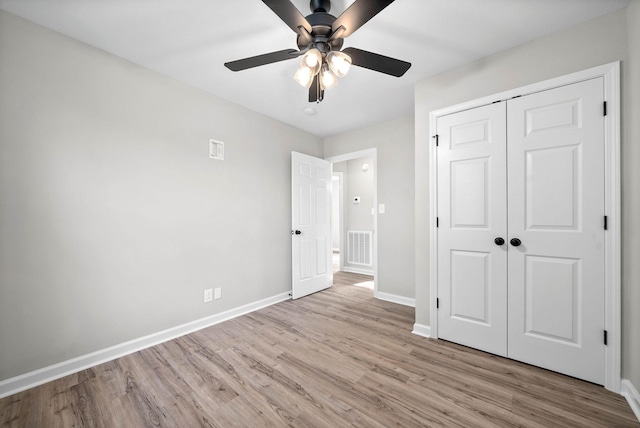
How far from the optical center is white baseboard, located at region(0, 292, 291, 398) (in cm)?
Result: 167

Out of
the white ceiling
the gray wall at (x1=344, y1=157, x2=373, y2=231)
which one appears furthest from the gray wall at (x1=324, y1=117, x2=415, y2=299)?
the gray wall at (x1=344, y1=157, x2=373, y2=231)

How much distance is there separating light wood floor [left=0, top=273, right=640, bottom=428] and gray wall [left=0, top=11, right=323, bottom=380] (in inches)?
16.9

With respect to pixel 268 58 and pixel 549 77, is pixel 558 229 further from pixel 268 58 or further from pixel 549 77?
pixel 268 58

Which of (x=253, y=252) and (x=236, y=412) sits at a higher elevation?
(x=253, y=252)

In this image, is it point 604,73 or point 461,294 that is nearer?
point 604,73

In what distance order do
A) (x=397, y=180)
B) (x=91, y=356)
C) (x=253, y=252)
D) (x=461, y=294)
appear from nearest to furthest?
(x=91, y=356), (x=461, y=294), (x=253, y=252), (x=397, y=180)

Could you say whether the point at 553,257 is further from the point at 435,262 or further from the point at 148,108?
the point at 148,108

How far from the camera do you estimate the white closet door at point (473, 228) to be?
2.07 meters

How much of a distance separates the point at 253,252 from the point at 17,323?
6.34ft

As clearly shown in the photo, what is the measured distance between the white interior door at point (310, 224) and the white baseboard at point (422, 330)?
1.66m

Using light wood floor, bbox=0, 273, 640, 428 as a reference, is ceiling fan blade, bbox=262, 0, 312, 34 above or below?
above

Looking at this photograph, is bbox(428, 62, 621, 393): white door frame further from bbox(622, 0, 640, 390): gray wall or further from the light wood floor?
the light wood floor

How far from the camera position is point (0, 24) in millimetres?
1645

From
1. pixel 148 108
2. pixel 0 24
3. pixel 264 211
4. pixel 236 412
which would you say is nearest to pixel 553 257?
pixel 236 412
